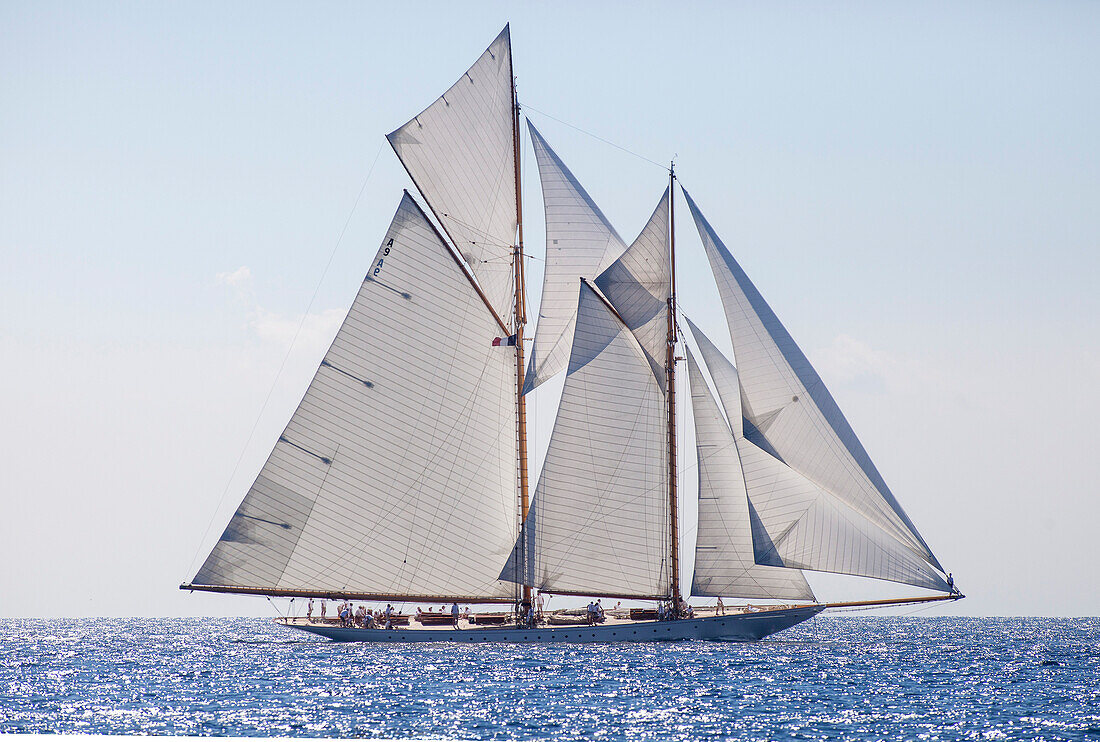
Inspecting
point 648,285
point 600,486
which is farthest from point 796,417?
point 648,285

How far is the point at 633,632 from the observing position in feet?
146

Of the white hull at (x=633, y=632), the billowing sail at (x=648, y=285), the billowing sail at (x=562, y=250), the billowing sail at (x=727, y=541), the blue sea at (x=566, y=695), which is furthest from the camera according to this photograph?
the white hull at (x=633, y=632)

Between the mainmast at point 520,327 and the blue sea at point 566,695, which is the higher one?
the mainmast at point 520,327

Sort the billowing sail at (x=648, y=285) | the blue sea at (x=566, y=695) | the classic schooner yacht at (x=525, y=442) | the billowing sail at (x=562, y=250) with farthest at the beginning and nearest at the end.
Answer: the billowing sail at (x=562, y=250), the billowing sail at (x=648, y=285), the classic schooner yacht at (x=525, y=442), the blue sea at (x=566, y=695)

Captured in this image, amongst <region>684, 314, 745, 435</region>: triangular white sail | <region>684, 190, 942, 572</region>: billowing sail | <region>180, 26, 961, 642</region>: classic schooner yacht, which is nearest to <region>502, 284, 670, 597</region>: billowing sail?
<region>180, 26, 961, 642</region>: classic schooner yacht

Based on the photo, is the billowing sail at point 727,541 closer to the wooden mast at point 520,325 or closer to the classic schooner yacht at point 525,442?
the classic schooner yacht at point 525,442

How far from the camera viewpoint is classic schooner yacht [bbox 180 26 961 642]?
137ft

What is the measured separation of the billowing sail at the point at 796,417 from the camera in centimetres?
4025

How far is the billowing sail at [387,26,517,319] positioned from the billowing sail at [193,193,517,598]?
1.15 meters

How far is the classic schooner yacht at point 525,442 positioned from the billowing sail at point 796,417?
0.07 metres

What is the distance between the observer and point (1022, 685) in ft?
130

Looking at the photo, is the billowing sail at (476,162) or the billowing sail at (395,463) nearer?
the billowing sail at (395,463)

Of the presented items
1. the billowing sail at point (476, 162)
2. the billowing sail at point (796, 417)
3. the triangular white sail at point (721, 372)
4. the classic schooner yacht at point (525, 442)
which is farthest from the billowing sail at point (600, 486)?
the billowing sail at point (476, 162)

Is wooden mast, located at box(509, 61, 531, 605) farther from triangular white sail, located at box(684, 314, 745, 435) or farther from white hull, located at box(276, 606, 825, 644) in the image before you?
triangular white sail, located at box(684, 314, 745, 435)
